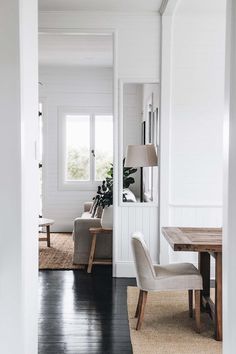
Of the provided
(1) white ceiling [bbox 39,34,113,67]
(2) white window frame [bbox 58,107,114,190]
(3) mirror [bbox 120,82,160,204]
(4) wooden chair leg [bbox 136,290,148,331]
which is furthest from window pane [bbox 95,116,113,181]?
(4) wooden chair leg [bbox 136,290,148,331]

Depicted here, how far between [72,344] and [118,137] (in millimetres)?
2567

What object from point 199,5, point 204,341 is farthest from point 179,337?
point 199,5

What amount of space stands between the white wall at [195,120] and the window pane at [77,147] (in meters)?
3.54

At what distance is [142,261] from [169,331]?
2.03 ft

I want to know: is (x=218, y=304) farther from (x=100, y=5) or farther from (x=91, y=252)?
(x=100, y=5)

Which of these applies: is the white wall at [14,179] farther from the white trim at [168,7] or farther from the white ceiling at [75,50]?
the white ceiling at [75,50]

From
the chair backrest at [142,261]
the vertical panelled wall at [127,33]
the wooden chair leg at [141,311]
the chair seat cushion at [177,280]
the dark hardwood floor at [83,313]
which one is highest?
the vertical panelled wall at [127,33]

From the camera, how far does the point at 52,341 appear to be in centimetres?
331

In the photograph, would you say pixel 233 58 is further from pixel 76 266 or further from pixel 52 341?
pixel 76 266

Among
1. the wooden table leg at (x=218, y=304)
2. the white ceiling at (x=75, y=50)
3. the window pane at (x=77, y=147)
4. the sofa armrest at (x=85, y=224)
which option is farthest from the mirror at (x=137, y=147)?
the window pane at (x=77, y=147)

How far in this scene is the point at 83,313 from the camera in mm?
3916

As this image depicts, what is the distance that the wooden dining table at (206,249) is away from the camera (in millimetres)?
3296

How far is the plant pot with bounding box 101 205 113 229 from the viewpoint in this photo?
542cm

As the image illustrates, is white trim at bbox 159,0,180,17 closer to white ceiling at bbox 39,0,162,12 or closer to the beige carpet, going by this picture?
white ceiling at bbox 39,0,162,12
